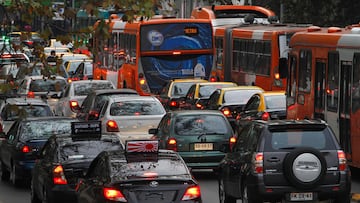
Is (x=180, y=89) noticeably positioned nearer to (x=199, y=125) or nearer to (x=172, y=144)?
(x=199, y=125)

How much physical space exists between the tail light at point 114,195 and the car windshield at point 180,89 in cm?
2226

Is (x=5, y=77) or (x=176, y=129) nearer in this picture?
(x=5, y=77)

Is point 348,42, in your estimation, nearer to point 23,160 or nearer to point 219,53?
point 23,160

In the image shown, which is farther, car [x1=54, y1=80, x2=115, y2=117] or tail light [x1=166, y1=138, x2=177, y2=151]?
car [x1=54, y1=80, x2=115, y2=117]

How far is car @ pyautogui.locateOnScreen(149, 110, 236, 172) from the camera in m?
23.9

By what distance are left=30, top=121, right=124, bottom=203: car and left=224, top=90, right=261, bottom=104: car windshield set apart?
1133 centimetres

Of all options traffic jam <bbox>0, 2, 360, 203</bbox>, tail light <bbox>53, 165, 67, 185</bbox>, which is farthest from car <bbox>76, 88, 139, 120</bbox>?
tail light <bbox>53, 165, 67, 185</bbox>

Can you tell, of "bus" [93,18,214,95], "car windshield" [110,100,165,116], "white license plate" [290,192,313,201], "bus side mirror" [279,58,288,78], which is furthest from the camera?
"bus" [93,18,214,95]

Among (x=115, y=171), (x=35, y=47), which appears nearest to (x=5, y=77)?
(x=35, y=47)

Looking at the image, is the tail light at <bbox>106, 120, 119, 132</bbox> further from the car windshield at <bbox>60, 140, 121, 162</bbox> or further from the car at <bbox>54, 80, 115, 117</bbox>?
the car at <bbox>54, 80, 115, 117</bbox>

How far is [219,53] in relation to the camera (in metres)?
45.1

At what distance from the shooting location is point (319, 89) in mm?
24984

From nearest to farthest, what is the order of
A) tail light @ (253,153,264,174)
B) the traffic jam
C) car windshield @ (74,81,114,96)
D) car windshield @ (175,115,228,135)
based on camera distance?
1. the traffic jam
2. tail light @ (253,153,264,174)
3. car windshield @ (175,115,228,135)
4. car windshield @ (74,81,114,96)

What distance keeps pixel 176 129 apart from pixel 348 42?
404 centimetres
